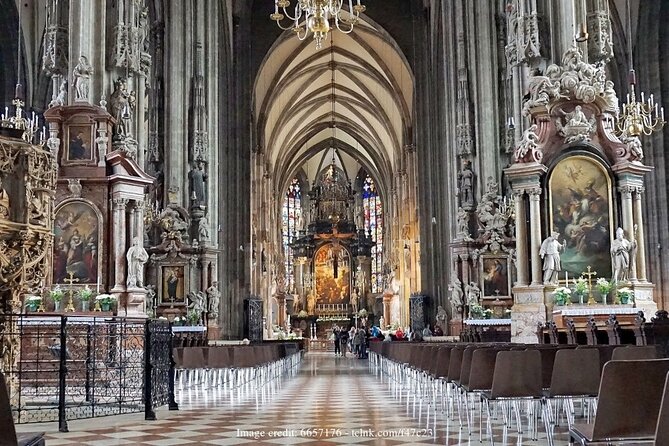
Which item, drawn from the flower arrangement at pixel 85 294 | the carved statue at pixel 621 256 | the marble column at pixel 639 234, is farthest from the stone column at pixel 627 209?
the flower arrangement at pixel 85 294

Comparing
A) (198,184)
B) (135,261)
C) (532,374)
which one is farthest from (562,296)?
(198,184)

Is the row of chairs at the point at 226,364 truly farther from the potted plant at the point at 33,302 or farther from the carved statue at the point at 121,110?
the carved statue at the point at 121,110

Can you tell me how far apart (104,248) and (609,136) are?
1086cm

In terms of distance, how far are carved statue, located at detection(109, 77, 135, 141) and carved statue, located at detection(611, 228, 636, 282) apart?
35.0 feet

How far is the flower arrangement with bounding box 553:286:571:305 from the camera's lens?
641 inches

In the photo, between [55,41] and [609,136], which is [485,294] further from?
[55,41]

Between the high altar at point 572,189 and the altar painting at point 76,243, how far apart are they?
29.3ft

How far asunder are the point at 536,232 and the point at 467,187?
38.7 feet

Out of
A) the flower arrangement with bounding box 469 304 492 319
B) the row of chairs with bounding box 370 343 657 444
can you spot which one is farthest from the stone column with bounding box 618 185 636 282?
the flower arrangement with bounding box 469 304 492 319

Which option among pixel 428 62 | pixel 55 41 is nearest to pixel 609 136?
pixel 55 41

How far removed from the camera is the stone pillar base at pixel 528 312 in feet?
56.0

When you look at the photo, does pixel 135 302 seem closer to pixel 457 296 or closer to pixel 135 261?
pixel 135 261

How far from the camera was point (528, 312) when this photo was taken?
17.3m

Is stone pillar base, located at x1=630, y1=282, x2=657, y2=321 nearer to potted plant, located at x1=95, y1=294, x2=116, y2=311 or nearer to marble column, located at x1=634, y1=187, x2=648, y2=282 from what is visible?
marble column, located at x1=634, y1=187, x2=648, y2=282
